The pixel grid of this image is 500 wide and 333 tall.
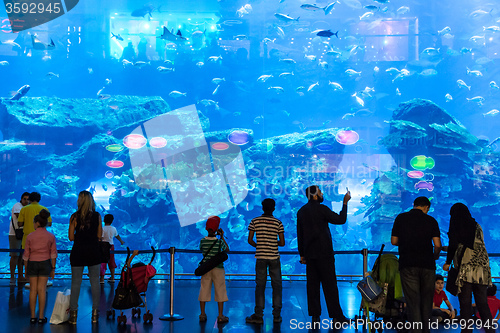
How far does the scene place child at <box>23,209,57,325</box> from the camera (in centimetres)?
446

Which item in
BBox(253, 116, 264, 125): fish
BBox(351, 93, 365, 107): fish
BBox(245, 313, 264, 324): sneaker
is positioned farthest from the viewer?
BBox(253, 116, 264, 125): fish

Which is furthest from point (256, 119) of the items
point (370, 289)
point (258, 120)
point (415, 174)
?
point (370, 289)

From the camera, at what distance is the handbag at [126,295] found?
438 cm

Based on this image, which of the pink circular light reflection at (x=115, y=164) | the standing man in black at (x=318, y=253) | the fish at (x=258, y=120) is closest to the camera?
the standing man in black at (x=318, y=253)

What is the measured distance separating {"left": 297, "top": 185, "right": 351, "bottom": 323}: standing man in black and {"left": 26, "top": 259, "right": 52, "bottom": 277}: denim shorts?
277 centimetres

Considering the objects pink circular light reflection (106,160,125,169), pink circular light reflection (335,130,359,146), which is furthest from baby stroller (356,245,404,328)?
pink circular light reflection (106,160,125,169)

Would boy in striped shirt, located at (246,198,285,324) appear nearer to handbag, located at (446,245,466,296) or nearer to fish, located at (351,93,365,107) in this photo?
handbag, located at (446,245,466,296)

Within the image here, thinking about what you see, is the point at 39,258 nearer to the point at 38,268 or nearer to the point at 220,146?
the point at 38,268

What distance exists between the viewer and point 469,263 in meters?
3.73

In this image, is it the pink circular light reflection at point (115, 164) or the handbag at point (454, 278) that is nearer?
the handbag at point (454, 278)

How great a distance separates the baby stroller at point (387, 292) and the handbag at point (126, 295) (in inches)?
94.2

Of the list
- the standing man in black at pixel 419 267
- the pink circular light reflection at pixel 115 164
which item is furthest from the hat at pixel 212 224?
the pink circular light reflection at pixel 115 164

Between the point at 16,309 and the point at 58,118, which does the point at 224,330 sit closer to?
the point at 16,309

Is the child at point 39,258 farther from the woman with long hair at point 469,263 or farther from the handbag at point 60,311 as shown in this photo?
the woman with long hair at point 469,263
